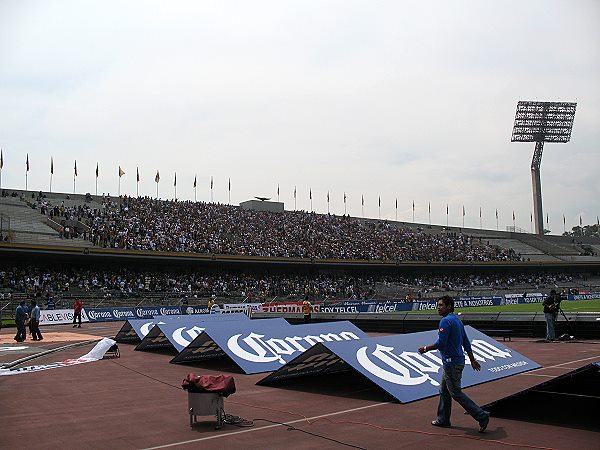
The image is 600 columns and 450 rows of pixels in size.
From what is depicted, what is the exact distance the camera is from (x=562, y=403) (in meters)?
8.26

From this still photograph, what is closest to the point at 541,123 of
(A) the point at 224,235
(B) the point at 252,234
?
(B) the point at 252,234

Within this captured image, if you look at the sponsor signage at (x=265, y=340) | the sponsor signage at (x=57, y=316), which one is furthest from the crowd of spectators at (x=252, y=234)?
Result: the sponsor signage at (x=265, y=340)

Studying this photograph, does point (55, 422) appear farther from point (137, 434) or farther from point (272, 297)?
point (272, 297)

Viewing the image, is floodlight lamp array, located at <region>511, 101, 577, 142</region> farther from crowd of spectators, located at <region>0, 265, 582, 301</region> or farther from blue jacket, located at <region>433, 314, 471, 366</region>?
blue jacket, located at <region>433, 314, 471, 366</region>

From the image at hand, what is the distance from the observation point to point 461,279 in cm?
6894

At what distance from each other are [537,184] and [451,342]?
84622 mm

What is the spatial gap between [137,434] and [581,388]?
20.0 feet

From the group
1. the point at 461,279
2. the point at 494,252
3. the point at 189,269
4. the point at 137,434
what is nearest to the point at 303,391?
the point at 137,434

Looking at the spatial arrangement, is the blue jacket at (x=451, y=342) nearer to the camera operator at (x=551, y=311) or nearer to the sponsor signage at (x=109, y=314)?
the camera operator at (x=551, y=311)

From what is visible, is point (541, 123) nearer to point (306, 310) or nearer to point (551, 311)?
point (306, 310)

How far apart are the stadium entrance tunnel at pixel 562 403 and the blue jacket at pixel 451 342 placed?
3.95 feet

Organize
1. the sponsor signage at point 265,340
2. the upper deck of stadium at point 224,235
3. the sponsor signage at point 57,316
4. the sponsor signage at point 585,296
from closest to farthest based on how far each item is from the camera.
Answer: the sponsor signage at point 265,340, the sponsor signage at point 57,316, the upper deck of stadium at point 224,235, the sponsor signage at point 585,296

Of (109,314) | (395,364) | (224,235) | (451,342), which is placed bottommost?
(109,314)

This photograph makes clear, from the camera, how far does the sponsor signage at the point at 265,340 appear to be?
13969mm
